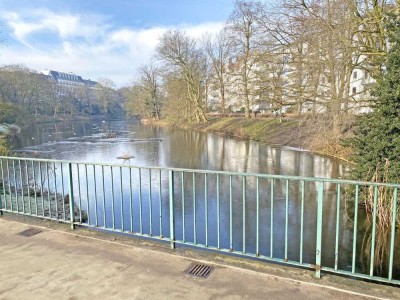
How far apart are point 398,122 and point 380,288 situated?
15.2 ft

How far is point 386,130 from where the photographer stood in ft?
23.0

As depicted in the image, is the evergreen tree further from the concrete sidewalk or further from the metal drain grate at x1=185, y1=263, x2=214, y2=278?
the metal drain grate at x1=185, y1=263, x2=214, y2=278

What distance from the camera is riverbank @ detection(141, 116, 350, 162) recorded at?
1602cm

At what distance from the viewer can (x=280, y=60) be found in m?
19.3

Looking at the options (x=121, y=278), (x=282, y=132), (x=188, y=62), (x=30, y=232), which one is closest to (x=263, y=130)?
(x=282, y=132)

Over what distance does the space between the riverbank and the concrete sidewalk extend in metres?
11.8

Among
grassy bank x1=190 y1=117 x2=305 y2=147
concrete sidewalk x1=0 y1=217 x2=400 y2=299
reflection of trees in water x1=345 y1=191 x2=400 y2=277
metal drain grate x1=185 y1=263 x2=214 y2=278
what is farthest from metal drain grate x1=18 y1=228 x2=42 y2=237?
grassy bank x1=190 y1=117 x2=305 y2=147

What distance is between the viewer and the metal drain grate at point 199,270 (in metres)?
3.38

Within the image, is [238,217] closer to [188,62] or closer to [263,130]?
[263,130]

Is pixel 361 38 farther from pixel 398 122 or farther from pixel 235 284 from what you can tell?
pixel 235 284

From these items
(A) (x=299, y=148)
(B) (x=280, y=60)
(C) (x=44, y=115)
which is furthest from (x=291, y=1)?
(C) (x=44, y=115)

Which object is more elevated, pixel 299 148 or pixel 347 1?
pixel 347 1

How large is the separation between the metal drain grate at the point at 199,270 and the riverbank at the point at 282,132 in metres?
11.8

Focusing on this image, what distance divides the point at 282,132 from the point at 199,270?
898 inches
